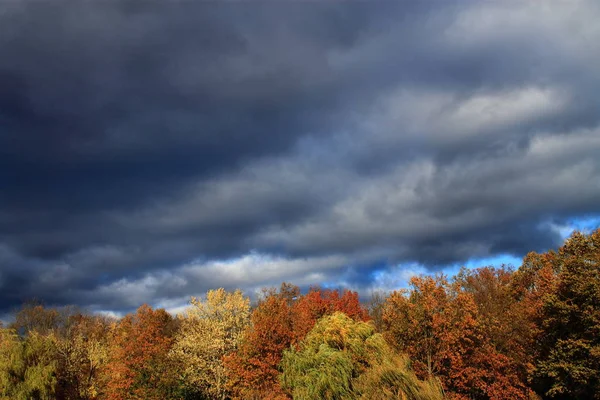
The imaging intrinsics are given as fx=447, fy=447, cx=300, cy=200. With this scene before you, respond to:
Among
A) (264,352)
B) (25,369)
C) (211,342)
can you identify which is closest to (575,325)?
(264,352)

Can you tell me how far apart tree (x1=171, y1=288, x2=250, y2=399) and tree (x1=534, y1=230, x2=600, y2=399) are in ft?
152

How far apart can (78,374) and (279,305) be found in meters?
38.9

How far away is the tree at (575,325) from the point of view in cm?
5028

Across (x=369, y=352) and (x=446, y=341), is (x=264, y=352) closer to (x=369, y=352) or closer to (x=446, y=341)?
(x=369, y=352)

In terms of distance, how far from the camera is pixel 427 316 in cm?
5581

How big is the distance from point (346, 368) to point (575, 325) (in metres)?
31.3

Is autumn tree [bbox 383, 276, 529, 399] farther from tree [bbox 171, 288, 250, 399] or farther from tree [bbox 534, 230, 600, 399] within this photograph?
tree [bbox 171, 288, 250, 399]

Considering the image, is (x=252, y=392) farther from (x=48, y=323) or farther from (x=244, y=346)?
(x=48, y=323)

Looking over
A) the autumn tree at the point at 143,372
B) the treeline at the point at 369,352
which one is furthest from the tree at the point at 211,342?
the autumn tree at the point at 143,372

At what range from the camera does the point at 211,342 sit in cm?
7619

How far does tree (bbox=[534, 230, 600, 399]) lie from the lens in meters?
50.3

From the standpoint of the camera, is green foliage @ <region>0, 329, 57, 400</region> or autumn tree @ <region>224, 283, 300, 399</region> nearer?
green foliage @ <region>0, 329, 57, 400</region>

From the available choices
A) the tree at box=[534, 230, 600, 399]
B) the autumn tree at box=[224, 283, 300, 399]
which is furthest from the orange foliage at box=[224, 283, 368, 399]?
the tree at box=[534, 230, 600, 399]

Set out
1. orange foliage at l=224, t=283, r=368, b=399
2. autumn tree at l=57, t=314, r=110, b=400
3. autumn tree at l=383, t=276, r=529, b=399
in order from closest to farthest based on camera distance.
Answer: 1. autumn tree at l=383, t=276, r=529, b=399
2. orange foliage at l=224, t=283, r=368, b=399
3. autumn tree at l=57, t=314, r=110, b=400
